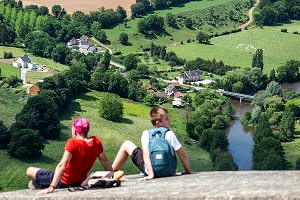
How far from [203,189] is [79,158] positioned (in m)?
3.20

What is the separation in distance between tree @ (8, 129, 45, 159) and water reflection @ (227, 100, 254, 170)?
1933 cm

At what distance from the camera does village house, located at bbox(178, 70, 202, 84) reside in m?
92.8

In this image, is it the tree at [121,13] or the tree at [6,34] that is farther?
the tree at [121,13]

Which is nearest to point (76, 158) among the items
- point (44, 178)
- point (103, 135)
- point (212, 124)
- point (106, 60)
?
point (44, 178)

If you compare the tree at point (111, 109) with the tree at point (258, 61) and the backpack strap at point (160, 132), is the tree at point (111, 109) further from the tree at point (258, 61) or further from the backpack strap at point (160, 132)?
the backpack strap at point (160, 132)

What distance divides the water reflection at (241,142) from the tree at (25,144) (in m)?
19.3

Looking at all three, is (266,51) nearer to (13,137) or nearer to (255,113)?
(255,113)

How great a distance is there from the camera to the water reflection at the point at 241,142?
61.5 meters

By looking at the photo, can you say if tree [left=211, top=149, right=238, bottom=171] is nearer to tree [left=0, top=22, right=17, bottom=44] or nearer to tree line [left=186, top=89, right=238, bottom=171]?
tree line [left=186, top=89, right=238, bottom=171]

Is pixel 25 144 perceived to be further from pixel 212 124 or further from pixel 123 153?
pixel 123 153

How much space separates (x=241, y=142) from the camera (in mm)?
68750

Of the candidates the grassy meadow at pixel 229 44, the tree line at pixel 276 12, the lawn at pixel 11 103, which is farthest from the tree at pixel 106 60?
the tree line at pixel 276 12

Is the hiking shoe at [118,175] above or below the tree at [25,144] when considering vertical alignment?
above

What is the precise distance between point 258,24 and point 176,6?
2044 cm
